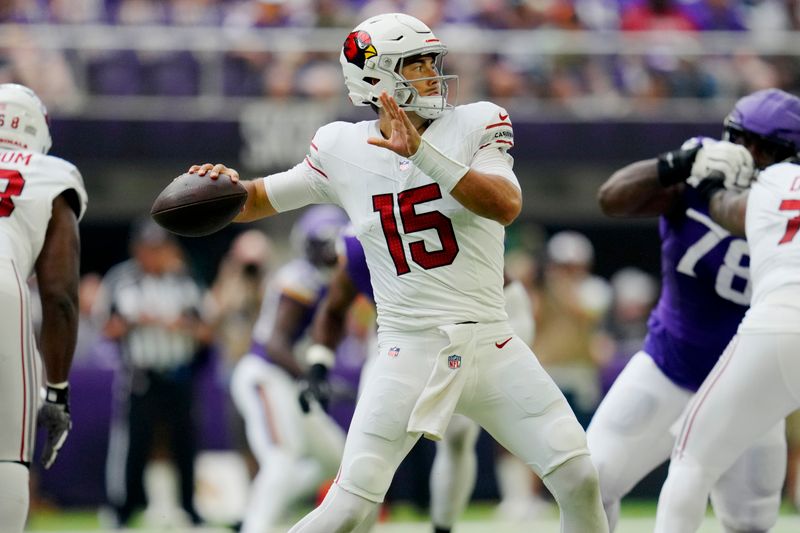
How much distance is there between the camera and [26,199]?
4230 mm

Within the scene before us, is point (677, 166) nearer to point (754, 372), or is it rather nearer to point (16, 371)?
point (754, 372)

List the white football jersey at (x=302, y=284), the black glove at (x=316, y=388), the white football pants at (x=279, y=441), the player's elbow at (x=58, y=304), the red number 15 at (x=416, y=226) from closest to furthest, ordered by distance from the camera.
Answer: the red number 15 at (x=416, y=226), the player's elbow at (x=58, y=304), the black glove at (x=316, y=388), the white football pants at (x=279, y=441), the white football jersey at (x=302, y=284)

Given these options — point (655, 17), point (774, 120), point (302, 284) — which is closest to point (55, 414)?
point (774, 120)

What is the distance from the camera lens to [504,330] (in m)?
4.19

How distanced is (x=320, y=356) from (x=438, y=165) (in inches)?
94.9

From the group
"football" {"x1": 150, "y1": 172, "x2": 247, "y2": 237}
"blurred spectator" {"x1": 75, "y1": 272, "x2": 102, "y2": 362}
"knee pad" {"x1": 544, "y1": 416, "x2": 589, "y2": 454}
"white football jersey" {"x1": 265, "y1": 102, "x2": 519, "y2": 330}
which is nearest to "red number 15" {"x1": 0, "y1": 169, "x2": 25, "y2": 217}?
"football" {"x1": 150, "y1": 172, "x2": 247, "y2": 237}

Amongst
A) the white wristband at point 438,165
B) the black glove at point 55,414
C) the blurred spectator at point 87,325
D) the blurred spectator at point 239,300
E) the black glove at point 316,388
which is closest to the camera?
the white wristband at point 438,165

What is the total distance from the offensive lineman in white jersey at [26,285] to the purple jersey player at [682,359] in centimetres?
199

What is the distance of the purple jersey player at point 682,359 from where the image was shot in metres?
4.93

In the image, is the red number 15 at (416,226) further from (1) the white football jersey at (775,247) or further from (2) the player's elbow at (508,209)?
(1) the white football jersey at (775,247)

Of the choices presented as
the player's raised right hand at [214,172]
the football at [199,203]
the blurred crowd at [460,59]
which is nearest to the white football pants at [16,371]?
the football at [199,203]

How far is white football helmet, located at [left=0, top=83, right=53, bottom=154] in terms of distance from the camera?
4465 mm

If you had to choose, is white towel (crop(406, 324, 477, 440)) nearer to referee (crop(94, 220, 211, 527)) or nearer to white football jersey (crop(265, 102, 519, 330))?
white football jersey (crop(265, 102, 519, 330))

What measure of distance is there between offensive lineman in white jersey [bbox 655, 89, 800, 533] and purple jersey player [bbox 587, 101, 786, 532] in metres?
0.42
